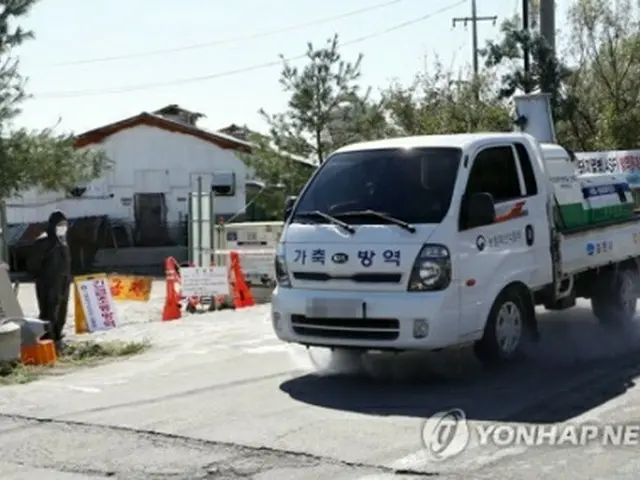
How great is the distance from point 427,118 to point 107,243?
49.3ft

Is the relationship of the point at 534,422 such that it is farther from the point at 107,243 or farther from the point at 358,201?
the point at 107,243

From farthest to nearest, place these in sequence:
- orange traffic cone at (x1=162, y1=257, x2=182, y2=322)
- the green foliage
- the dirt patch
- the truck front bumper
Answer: orange traffic cone at (x1=162, y1=257, x2=182, y2=322)
the green foliage
the dirt patch
the truck front bumper

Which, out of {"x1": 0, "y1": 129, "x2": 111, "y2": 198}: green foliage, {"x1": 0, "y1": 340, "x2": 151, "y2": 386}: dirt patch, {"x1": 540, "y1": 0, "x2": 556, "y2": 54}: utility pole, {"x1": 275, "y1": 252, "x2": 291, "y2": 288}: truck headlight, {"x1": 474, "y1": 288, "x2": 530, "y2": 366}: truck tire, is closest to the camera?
{"x1": 474, "y1": 288, "x2": 530, "y2": 366}: truck tire

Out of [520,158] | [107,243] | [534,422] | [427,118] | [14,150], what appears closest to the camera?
[534,422]

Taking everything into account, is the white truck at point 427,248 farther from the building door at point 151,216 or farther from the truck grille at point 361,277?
the building door at point 151,216

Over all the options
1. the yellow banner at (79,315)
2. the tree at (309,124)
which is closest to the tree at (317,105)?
the tree at (309,124)

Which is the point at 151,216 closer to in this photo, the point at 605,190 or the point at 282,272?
the point at 605,190

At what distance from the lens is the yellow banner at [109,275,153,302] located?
1984 centimetres

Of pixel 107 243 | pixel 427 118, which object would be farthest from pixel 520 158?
pixel 107 243

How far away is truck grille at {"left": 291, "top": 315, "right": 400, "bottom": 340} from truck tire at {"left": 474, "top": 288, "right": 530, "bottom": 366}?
91 cm

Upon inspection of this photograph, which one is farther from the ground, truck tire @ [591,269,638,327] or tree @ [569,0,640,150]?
tree @ [569,0,640,150]

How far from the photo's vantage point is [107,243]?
36.9 m

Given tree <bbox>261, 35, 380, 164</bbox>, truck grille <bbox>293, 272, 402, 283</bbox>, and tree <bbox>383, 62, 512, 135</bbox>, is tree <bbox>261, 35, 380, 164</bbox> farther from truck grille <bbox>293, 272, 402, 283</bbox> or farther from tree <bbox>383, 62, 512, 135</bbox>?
truck grille <bbox>293, 272, 402, 283</bbox>

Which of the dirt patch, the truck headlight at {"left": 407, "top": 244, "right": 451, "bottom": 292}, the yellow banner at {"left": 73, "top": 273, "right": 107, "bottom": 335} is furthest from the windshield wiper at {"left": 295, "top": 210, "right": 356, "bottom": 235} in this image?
the yellow banner at {"left": 73, "top": 273, "right": 107, "bottom": 335}
